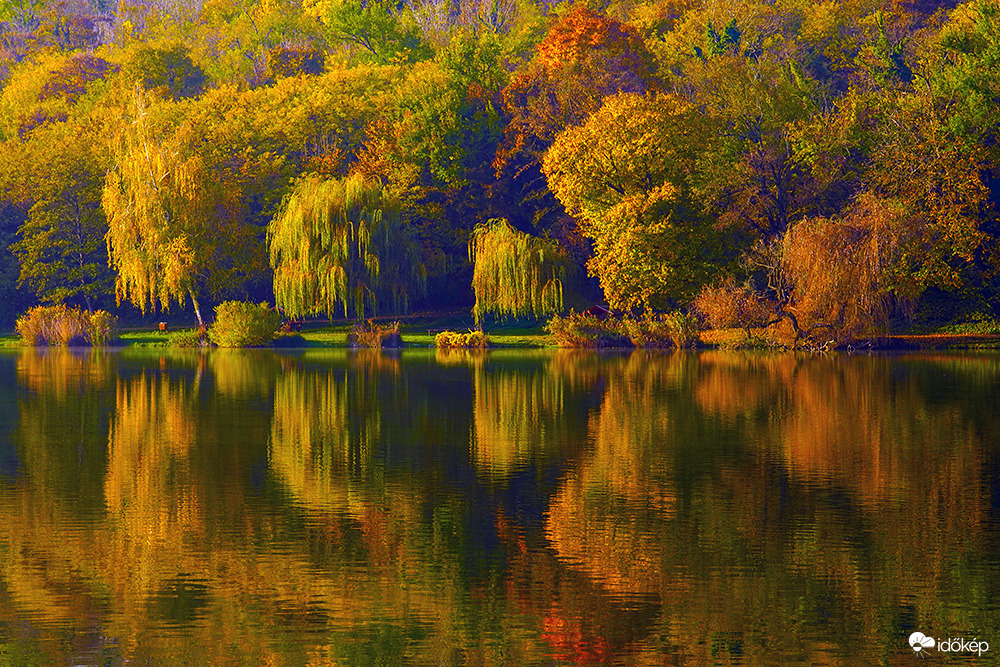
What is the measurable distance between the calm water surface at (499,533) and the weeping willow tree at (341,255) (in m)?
30.7

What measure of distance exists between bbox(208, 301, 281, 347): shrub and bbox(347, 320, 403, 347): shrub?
3860 millimetres

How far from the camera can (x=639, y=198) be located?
190 ft

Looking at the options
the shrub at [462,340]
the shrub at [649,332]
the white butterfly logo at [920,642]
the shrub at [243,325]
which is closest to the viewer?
the white butterfly logo at [920,642]

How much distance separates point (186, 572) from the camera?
11930 millimetres

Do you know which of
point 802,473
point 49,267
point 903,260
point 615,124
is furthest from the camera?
point 49,267

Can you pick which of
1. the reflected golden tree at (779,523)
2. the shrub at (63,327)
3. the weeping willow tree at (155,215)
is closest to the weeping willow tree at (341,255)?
the weeping willow tree at (155,215)

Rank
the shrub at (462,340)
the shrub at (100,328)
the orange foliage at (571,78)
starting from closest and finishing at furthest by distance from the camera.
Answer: the shrub at (462,340)
the shrub at (100,328)
the orange foliage at (571,78)

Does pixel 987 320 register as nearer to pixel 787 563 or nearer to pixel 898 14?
pixel 898 14

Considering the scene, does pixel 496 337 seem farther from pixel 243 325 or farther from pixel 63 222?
pixel 63 222

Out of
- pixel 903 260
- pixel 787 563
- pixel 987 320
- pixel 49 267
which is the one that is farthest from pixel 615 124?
pixel 787 563

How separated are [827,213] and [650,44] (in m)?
23.0

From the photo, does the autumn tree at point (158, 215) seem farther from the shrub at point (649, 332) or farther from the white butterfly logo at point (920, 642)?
the white butterfly logo at point (920, 642)

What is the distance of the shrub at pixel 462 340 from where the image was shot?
199 ft

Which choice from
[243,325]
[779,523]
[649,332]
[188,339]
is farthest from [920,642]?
[188,339]
